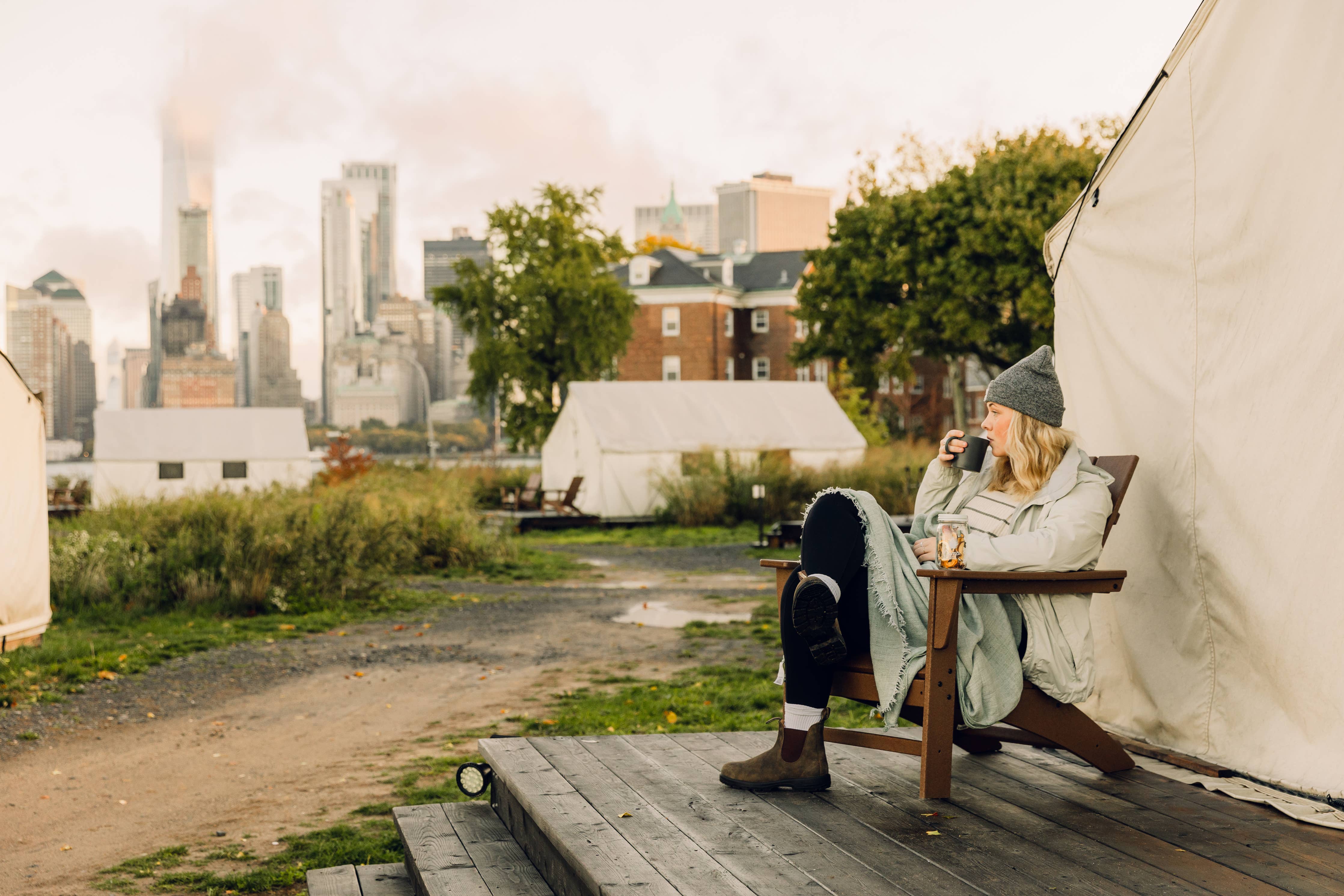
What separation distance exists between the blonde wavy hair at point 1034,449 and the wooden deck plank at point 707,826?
1.35 metres

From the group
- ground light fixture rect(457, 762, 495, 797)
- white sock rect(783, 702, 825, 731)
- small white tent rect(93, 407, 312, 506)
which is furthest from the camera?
small white tent rect(93, 407, 312, 506)

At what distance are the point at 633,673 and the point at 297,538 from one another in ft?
16.3

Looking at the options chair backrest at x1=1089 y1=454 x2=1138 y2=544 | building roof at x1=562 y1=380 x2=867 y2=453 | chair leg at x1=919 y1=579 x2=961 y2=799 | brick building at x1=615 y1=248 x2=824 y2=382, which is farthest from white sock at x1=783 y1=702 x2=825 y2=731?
brick building at x1=615 y1=248 x2=824 y2=382

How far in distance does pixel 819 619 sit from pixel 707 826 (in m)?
0.61

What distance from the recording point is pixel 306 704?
23.9 feet

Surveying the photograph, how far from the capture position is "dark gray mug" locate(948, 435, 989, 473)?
3.67 meters

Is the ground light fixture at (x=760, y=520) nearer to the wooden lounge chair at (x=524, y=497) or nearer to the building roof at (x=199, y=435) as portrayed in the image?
the wooden lounge chair at (x=524, y=497)

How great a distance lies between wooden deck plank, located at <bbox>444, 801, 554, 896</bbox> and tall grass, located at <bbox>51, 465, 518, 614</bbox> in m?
7.51

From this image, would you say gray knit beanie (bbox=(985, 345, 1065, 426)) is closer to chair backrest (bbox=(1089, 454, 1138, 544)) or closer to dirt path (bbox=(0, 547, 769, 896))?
chair backrest (bbox=(1089, 454, 1138, 544))

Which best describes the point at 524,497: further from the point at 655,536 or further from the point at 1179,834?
the point at 1179,834

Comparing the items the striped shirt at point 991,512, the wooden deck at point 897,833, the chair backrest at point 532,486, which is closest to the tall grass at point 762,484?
the chair backrest at point 532,486

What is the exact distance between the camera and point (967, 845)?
2.84 meters

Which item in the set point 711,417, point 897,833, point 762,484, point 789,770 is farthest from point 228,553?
point 711,417

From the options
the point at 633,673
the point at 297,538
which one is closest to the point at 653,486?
the point at 297,538
